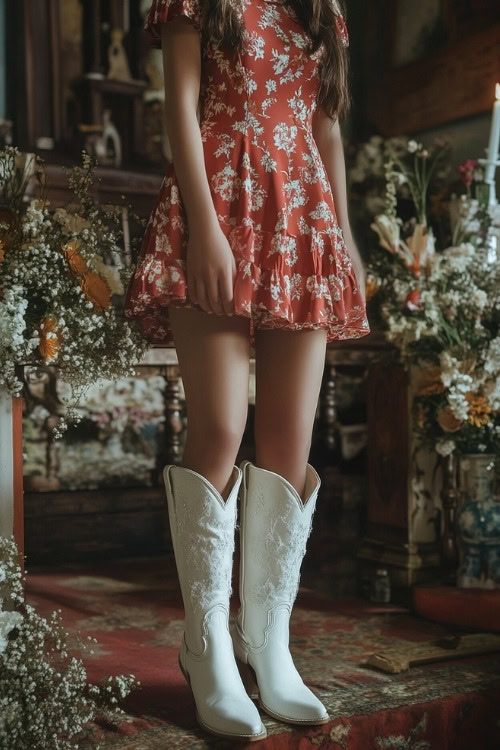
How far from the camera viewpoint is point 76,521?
8.78 feet

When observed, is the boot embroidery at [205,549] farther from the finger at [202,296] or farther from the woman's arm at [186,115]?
the woman's arm at [186,115]

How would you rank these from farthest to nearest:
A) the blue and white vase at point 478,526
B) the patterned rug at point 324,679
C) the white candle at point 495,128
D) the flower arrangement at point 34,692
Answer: the white candle at point 495,128
the blue and white vase at point 478,526
the patterned rug at point 324,679
the flower arrangement at point 34,692

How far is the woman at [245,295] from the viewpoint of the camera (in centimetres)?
129

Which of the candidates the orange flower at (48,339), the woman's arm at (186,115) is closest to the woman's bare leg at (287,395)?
the woman's arm at (186,115)

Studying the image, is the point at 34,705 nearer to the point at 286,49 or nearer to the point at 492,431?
the point at 286,49

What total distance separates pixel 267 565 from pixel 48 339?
1.77ft

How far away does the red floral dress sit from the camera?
1297mm

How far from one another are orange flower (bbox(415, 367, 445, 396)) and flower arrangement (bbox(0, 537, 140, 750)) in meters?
1.13

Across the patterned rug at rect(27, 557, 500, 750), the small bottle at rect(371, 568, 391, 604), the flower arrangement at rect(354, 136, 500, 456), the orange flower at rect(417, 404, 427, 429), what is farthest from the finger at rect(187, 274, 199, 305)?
the small bottle at rect(371, 568, 391, 604)

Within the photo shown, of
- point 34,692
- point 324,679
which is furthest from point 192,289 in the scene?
point 324,679

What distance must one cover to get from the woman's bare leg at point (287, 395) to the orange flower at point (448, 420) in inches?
29.4

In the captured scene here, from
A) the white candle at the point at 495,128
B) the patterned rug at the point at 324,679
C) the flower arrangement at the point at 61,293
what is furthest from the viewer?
the white candle at the point at 495,128

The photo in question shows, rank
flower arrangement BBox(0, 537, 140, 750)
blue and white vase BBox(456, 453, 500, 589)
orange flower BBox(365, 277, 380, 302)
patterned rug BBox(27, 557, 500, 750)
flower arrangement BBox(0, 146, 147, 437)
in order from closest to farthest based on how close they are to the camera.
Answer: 1. flower arrangement BBox(0, 537, 140, 750)
2. patterned rug BBox(27, 557, 500, 750)
3. flower arrangement BBox(0, 146, 147, 437)
4. blue and white vase BBox(456, 453, 500, 589)
5. orange flower BBox(365, 277, 380, 302)

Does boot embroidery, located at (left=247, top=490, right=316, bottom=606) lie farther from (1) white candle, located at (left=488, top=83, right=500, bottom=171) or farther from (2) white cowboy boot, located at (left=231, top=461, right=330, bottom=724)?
(1) white candle, located at (left=488, top=83, right=500, bottom=171)
